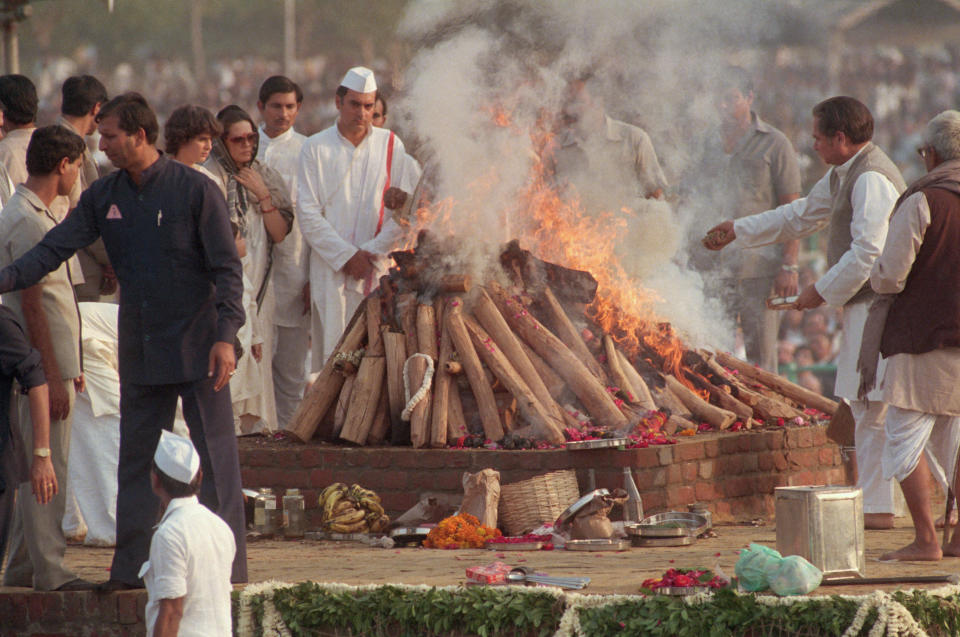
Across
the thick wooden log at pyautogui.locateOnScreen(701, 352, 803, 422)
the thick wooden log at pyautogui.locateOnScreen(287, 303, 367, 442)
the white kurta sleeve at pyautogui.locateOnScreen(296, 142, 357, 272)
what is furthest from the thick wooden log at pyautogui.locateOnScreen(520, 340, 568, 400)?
the white kurta sleeve at pyautogui.locateOnScreen(296, 142, 357, 272)

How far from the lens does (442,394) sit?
8789 mm

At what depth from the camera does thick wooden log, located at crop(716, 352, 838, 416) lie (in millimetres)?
9953

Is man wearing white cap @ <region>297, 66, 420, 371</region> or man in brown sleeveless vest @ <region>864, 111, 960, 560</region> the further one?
man wearing white cap @ <region>297, 66, 420, 371</region>

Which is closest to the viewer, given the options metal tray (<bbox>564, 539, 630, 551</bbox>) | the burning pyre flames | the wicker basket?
metal tray (<bbox>564, 539, 630, 551</bbox>)

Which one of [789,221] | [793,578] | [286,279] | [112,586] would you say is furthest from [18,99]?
[793,578]

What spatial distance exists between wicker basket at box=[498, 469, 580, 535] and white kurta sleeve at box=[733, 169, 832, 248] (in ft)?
6.76

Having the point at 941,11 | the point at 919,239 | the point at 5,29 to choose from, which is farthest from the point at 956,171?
the point at 941,11

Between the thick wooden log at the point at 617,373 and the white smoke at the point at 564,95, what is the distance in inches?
42.3

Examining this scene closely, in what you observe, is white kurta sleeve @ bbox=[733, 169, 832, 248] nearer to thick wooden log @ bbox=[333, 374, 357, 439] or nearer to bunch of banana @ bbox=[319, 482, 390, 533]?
thick wooden log @ bbox=[333, 374, 357, 439]

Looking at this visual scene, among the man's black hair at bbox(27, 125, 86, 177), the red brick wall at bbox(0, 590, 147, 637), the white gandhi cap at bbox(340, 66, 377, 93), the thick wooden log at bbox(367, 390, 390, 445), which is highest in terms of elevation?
the white gandhi cap at bbox(340, 66, 377, 93)

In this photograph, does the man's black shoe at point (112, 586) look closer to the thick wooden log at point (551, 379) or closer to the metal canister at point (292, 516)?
the metal canister at point (292, 516)

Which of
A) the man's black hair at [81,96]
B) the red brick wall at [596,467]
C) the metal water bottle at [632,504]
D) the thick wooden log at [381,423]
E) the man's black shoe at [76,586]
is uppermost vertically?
the man's black hair at [81,96]

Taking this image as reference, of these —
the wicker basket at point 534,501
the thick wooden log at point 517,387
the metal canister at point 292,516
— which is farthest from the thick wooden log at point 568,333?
the metal canister at point 292,516

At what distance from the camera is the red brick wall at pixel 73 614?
6.18m
